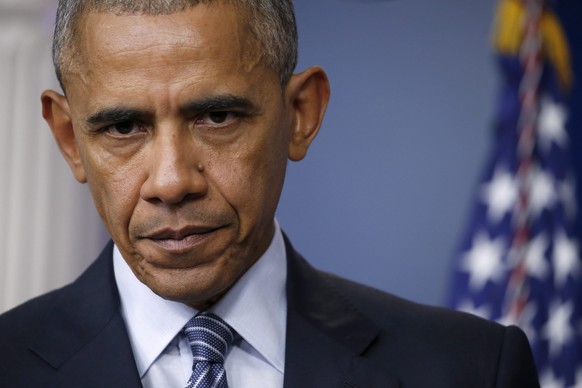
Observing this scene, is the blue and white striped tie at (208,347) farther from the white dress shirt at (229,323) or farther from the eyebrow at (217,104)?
the eyebrow at (217,104)

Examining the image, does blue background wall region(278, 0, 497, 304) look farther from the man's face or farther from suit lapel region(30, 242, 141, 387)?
the man's face

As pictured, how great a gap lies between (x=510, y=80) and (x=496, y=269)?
2.39 ft

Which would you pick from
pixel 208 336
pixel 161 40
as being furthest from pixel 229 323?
pixel 161 40

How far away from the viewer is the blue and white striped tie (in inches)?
76.9

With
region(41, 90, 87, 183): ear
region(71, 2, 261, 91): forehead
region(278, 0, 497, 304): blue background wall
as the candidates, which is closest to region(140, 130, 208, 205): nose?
region(71, 2, 261, 91): forehead

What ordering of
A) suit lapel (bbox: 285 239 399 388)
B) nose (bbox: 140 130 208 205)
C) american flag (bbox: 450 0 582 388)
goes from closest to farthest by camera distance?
nose (bbox: 140 130 208 205) < suit lapel (bbox: 285 239 399 388) < american flag (bbox: 450 0 582 388)

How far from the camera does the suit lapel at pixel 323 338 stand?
208 centimetres

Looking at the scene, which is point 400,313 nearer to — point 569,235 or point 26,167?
point 569,235

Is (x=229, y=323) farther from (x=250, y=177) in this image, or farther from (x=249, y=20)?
(x=249, y=20)

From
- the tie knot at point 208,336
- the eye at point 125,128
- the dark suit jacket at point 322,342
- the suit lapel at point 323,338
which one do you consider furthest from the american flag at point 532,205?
the eye at point 125,128

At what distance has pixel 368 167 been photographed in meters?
4.11

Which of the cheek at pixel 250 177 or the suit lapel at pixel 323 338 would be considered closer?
the cheek at pixel 250 177

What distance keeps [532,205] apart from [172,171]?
2.53 m

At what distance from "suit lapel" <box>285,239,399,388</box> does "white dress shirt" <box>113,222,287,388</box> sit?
0.03 m
